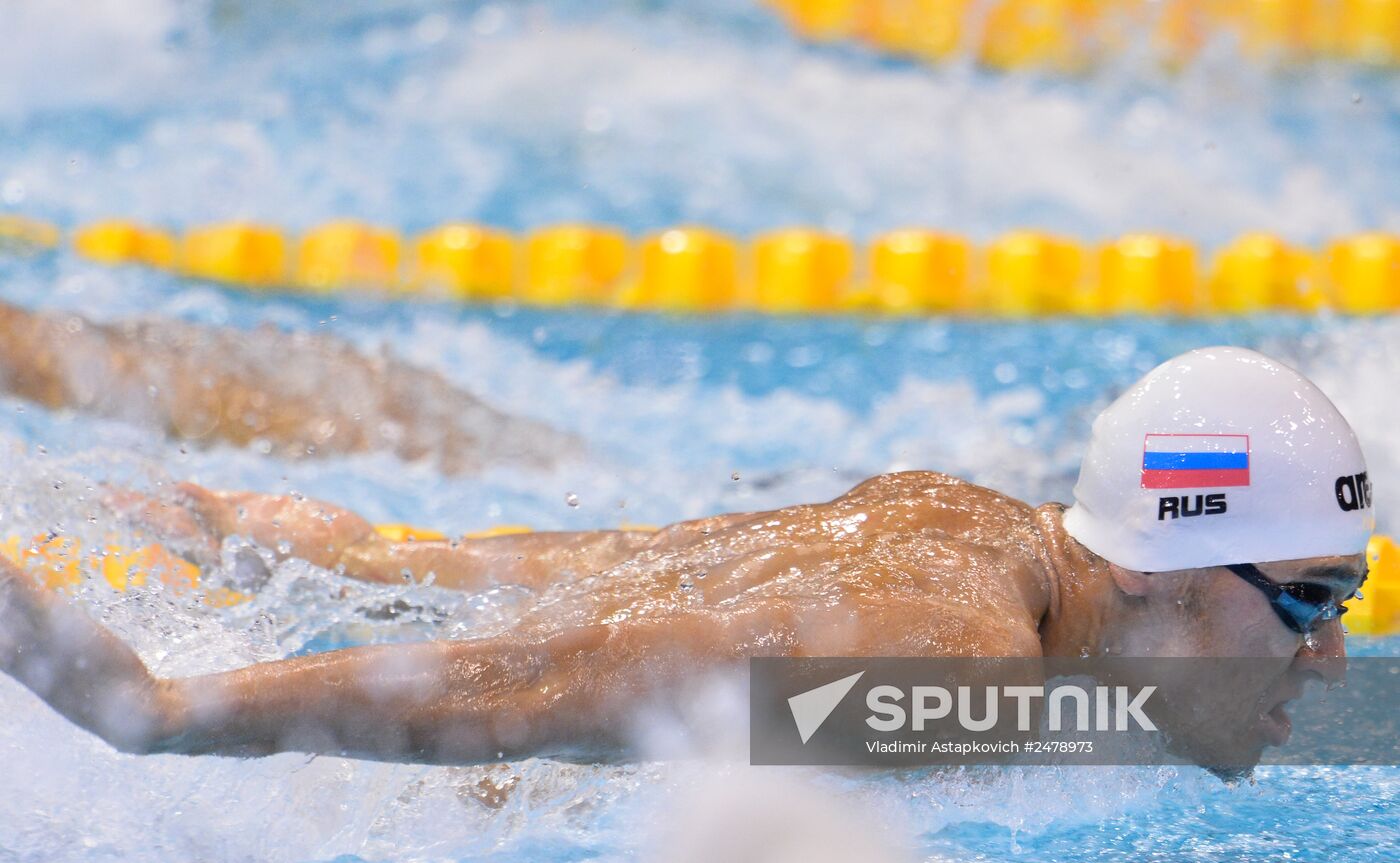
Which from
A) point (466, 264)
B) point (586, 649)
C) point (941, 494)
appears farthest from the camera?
point (466, 264)

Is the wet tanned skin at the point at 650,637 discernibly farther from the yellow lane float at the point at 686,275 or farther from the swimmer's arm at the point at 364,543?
the yellow lane float at the point at 686,275

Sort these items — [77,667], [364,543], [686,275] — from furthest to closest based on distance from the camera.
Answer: [686,275], [364,543], [77,667]

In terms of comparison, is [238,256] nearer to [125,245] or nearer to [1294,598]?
[125,245]

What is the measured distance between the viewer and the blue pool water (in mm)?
2176

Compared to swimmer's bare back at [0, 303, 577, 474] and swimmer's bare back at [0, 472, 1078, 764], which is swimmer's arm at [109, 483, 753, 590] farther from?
swimmer's bare back at [0, 303, 577, 474]

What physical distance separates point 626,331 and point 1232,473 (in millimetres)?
3262

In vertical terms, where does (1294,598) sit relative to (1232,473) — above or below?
below

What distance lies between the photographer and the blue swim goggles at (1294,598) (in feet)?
6.70

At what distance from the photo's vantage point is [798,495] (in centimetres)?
352

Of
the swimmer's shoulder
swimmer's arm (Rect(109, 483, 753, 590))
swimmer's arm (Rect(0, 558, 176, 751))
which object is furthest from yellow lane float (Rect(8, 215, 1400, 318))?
swimmer's arm (Rect(0, 558, 176, 751))

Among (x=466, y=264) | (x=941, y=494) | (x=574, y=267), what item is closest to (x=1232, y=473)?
(x=941, y=494)

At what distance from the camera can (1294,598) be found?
6.70ft

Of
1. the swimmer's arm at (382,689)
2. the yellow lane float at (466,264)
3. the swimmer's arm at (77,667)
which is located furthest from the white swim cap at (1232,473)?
the yellow lane float at (466,264)

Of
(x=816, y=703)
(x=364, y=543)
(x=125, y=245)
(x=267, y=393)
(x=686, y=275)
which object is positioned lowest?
(x=816, y=703)
